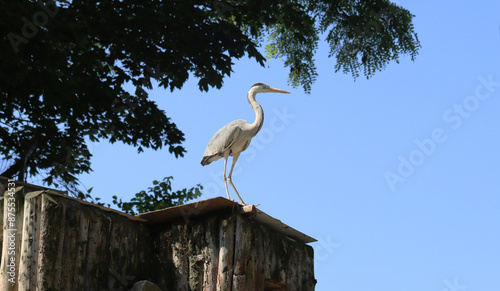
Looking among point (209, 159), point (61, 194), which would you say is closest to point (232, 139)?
point (209, 159)

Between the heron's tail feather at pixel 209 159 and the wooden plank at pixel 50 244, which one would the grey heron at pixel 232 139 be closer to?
the heron's tail feather at pixel 209 159

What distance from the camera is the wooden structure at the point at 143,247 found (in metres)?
7.57

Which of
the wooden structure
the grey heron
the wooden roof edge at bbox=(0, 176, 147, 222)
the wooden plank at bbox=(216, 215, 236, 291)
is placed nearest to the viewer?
the wooden structure

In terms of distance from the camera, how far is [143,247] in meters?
8.90

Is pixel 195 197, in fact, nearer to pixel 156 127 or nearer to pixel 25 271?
pixel 156 127

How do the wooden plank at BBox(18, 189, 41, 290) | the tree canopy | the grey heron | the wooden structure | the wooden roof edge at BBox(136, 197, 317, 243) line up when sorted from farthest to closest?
the tree canopy → the grey heron → the wooden roof edge at BBox(136, 197, 317, 243) → the wooden structure → the wooden plank at BBox(18, 189, 41, 290)

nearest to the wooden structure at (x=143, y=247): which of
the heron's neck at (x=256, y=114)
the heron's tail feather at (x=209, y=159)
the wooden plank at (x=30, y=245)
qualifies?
the wooden plank at (x=30, y=245)

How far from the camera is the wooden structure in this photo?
7.57 metres

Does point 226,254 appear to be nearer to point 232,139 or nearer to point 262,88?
point 232,139

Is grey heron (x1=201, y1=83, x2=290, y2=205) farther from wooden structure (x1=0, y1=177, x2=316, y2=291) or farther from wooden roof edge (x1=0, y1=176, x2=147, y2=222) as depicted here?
wooden roof edge (x1=0, y1=176, x2=147, y2=222)

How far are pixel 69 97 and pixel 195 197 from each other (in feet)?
10.1

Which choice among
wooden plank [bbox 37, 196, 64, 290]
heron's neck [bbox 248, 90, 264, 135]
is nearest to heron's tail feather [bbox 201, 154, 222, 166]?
heron's neck [bbox 248, 90, 264, 135]

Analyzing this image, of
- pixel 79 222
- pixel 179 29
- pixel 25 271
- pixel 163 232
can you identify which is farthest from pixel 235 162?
pixel 179 29

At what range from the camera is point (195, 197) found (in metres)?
14.0
